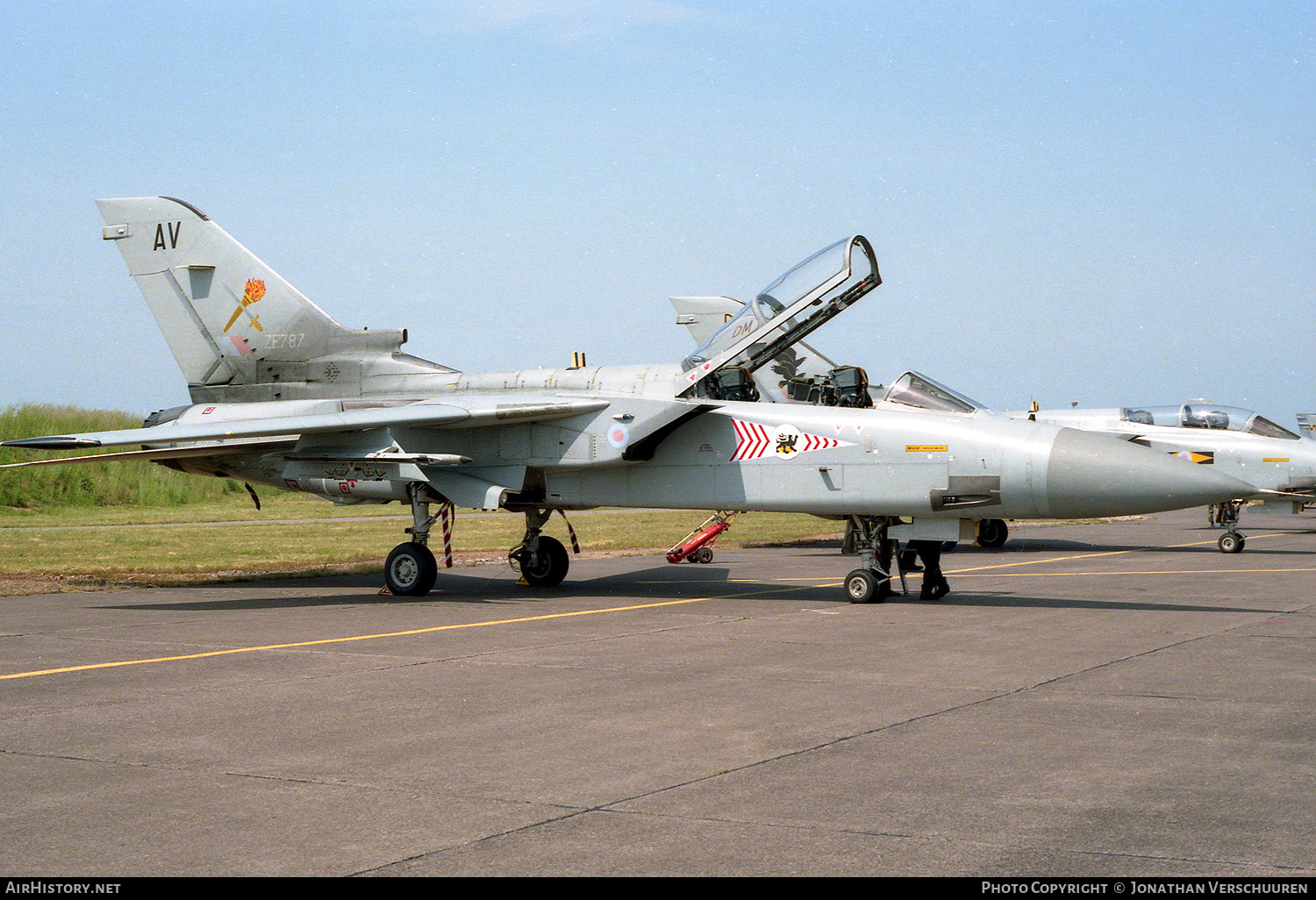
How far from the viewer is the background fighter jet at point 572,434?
37.9 ft

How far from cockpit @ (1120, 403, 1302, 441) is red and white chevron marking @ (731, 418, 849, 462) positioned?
12.8 metres

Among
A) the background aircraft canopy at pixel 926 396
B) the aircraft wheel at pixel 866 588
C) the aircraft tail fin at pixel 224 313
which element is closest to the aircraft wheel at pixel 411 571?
the aircraft tail fin at pixel 224 313

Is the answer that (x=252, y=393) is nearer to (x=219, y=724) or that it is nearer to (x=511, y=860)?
(x=219, y=724)

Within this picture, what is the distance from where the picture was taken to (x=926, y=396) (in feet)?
40.6

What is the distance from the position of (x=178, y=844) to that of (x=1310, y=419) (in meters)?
30.9

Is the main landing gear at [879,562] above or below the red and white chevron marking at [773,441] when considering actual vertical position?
below

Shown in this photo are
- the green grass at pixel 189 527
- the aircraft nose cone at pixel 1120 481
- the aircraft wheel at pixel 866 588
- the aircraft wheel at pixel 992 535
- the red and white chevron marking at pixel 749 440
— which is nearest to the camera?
the aircraft nose cone at pixel 1120 481

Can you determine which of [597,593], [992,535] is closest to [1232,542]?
[992,535]

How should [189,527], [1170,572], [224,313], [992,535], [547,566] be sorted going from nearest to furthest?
[547,566]
[224,313]
[1170,572]
[992,535]
[189,527]

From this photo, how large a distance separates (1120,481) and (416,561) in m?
7.70

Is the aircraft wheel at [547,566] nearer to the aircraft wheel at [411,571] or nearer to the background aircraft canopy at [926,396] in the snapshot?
the aircraft wheel at [411,571]

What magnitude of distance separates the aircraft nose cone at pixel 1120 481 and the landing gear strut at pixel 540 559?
21.4ft

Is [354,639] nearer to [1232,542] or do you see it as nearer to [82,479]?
[1232,542]

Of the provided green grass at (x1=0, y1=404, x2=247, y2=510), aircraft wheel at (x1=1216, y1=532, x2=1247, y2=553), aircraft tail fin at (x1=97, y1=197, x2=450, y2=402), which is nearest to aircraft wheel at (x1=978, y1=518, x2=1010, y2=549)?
aircraft wheel at (x1=1216, y1=532, x2=1247, y2=553)
